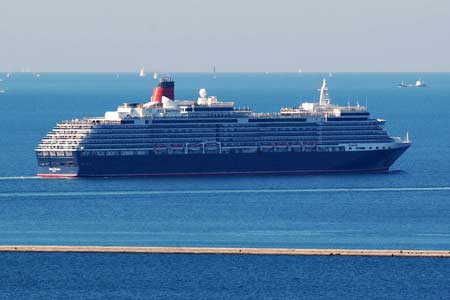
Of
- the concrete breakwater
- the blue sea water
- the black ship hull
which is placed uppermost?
the black ship hull

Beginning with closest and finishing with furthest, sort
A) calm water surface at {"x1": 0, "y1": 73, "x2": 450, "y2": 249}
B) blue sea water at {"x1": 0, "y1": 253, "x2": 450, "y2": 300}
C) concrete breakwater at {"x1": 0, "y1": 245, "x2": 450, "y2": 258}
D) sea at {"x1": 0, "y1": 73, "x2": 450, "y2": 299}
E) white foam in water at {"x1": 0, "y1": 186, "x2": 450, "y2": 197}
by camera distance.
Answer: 1. blue sea water at {"x1": 0, "y1": 253, "x2": 450, "y2": 300}
2. sea at {"x1": 0, "y1": 73, "x2": 450, "y2": 299}
3. concrete breakwater at {"x1": 0, "y1": 245, "x2": 450, "y2": 258}
4. calm water surface at {"x1": 0, "y1": 73, "x2": 450, "y2": 249}
5. white foam in water at {"x1": 0, "y1": 186, "x2": 450, "y2": 197}

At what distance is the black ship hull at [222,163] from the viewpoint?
121688 millimetres

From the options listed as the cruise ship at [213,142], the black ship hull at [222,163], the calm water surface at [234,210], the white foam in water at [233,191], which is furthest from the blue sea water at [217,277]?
the cruise ship at [213,142]

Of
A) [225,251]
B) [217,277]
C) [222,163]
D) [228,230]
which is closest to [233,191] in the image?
[222,163]

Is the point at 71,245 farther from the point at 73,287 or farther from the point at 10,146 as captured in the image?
the point at 10,146

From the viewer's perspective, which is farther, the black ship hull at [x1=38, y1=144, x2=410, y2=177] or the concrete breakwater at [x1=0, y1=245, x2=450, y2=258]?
the black ship hull at [x1=38, y1=144, x2=410, y2=177]

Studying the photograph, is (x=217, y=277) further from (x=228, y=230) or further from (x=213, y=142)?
(x=213, y=142)

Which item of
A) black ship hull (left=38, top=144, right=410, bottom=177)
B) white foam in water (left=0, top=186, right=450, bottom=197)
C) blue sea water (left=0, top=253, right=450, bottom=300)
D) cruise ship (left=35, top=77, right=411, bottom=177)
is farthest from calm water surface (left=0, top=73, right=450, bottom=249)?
blue sea water (left=0, top=253, right=450, bottom=300)

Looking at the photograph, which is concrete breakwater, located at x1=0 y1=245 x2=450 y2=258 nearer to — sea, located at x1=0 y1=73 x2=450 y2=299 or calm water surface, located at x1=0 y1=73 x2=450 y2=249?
sea, located at x1=0 y1=73 x2=450 y2=299

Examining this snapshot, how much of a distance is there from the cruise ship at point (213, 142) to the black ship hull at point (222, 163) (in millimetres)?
70

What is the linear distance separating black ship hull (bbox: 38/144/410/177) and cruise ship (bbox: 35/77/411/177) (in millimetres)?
70

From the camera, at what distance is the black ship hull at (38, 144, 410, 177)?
122 meters

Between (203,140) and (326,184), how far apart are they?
478 inches

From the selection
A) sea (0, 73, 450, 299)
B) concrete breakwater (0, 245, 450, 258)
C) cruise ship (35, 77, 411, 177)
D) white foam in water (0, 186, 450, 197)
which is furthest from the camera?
cruise ship (35, 77, 411, 177)
